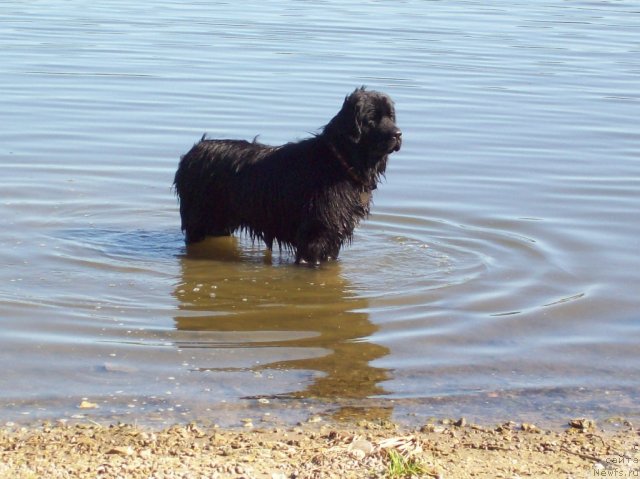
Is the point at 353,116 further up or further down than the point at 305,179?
further up

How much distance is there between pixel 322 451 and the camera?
522 cm

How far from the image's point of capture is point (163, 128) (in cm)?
1314

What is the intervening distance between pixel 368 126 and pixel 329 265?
1117 mm

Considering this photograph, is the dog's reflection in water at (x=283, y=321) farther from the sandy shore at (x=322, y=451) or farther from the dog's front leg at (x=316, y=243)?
the sandy shore at (x=322, y=451)

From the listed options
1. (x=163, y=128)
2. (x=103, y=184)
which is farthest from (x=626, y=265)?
(x=163, y=128)

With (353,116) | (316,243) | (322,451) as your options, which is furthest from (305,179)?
(322,451)

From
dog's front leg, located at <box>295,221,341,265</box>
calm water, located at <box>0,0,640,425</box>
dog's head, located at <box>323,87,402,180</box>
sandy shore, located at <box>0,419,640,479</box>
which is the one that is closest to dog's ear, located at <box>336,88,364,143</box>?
dog's head, located at <box>323,87,402,180</box>

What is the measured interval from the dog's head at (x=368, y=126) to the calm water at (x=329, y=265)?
2.92 ft

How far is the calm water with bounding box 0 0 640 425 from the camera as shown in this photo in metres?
6.34

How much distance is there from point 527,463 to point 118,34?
54.8 feet

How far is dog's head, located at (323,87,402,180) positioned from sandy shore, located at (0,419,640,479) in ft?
10.1

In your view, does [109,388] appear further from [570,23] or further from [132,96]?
[570,23]

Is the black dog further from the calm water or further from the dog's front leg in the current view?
the calm water

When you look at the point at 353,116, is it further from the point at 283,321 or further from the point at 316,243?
the point at 283,321
